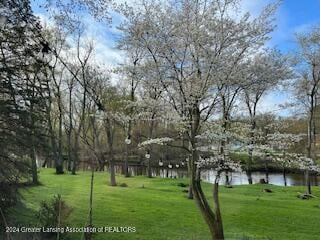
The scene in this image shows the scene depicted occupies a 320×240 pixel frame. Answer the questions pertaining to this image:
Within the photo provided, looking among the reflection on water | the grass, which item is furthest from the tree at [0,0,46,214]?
the reflection on water

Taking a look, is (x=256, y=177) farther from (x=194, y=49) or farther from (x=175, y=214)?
(x=194, y=49)

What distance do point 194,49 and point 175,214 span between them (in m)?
7.71

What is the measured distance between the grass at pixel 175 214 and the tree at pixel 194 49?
2.82m

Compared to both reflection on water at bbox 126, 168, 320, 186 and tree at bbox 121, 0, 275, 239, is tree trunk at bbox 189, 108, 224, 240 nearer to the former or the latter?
tree at bbox 121, 0, 275, 239

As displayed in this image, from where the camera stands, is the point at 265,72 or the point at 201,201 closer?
the point at 201,201

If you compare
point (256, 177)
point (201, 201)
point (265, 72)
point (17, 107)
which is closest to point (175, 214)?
point (201, 201)

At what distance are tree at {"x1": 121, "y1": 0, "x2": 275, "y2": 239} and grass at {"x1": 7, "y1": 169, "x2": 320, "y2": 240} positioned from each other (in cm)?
282

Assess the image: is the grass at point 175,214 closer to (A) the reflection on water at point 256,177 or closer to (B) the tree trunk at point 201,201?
(B) the tree trunk at point 201,201

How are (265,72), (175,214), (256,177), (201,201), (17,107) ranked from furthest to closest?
(256,177)
(175,214)
(265,72)
(201,201)
(17,107)

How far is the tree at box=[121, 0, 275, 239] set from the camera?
Result: 10.8 meters

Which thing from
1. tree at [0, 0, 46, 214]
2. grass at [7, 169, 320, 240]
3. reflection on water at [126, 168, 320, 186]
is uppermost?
tree at [0, 0, 46, 214]

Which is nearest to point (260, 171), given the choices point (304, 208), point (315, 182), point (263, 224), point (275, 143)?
point (315, 182)

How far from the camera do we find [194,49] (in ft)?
36.5

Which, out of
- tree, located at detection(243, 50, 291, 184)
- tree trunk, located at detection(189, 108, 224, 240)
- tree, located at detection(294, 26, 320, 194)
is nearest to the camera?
tree trunk, located at detection(189, 108, 224, 240)
